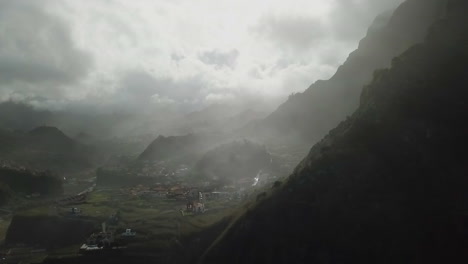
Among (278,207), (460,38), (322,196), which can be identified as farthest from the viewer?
(460,38)

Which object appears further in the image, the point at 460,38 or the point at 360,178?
the point at 460,38

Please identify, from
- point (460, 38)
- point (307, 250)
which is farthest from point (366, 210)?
point (460, 38)

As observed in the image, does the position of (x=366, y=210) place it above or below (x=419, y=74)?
below

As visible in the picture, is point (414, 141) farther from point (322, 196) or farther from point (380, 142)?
point (322, 196)

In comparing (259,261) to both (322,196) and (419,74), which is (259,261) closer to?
(322,196)

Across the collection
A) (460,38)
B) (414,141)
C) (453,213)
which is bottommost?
(453,213)

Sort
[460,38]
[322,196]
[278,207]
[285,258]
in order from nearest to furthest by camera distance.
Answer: [285,258] → [322,196] → [278,207] → [460,38]
